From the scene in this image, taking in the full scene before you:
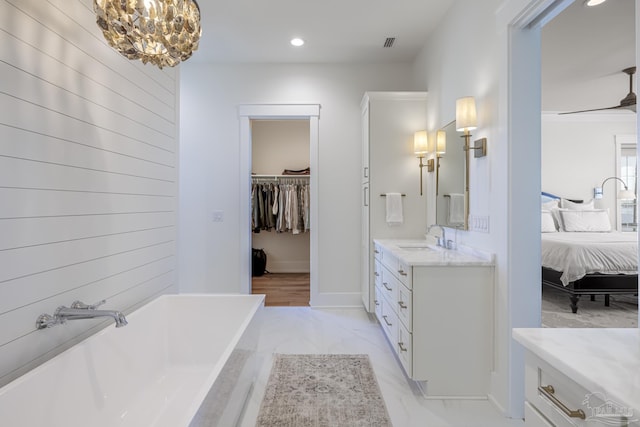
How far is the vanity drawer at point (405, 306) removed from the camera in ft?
7.15

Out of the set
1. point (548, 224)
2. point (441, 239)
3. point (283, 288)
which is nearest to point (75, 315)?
point (441, 239)

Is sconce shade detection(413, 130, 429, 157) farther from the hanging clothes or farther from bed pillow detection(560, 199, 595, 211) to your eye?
bed pillow detection(560, 199, 595, 211)

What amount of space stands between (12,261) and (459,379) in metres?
2.35

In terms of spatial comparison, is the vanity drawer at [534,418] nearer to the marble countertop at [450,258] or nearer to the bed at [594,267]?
the marble countertop at [450,258]

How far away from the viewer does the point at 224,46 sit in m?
3.68

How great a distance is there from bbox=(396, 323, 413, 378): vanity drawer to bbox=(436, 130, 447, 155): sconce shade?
1570 millimetres

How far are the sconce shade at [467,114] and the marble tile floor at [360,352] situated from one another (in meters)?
1.79

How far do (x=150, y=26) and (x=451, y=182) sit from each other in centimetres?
239

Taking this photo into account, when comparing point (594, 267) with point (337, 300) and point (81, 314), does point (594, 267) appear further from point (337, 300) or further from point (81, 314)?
point (81, 314)

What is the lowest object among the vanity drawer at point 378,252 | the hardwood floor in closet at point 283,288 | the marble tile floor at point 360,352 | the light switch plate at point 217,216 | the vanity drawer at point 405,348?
the marble tile floor at point 360,352

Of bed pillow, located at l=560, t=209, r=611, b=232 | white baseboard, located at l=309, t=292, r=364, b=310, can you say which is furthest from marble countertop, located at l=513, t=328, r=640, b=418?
bed pillow, located at l=560, t=209, r=611, b=232

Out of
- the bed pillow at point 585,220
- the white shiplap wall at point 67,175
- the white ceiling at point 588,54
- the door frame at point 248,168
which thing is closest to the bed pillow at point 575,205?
the bed pillow at point 585,220

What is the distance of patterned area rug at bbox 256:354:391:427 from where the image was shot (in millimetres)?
1947

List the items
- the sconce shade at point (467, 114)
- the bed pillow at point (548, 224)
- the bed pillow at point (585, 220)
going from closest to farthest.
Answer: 1. the sconce shade at point (467, 114)
2. the bed pillow at point (548, 224)
3. the bed pillow at point (585, 220)
